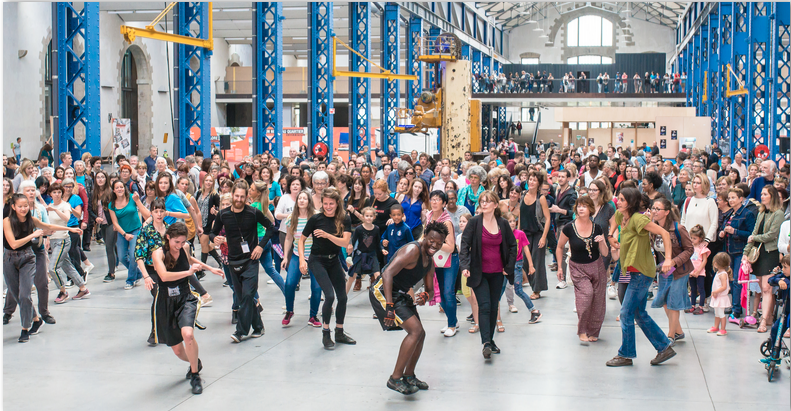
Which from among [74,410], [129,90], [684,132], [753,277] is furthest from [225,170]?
[129,90]

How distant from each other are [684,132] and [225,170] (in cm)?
Answer: 2229

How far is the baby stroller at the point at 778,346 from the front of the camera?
607 centimetres

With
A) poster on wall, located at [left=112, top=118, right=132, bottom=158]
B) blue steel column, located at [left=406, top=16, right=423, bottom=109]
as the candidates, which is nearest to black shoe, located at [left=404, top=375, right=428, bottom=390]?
poster on wall, located at [left=112, top=118, right=132, bottom=158]

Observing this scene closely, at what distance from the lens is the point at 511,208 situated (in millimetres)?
9820

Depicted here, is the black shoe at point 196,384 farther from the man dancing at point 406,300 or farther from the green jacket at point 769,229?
the green jacket at point 769,229

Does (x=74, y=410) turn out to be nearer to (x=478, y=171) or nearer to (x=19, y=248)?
(x=19, y=248)

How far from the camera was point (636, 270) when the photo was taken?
258 inches

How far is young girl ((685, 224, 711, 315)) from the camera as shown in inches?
332

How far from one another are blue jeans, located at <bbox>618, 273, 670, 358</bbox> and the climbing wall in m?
19.5

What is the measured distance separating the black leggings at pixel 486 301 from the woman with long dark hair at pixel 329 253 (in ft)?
4.37

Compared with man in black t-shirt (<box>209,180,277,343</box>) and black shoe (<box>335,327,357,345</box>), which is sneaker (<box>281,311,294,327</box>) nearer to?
→ man in black t-shirt (<box>209,180,277,343</box>)

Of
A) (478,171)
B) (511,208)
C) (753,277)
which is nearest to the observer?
(753,277)

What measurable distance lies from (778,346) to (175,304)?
4866mm

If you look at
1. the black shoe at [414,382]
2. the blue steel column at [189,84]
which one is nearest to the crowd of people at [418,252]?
the black shoe at [414,382]
